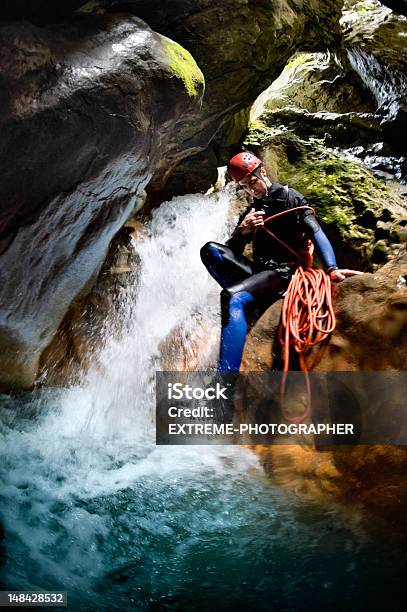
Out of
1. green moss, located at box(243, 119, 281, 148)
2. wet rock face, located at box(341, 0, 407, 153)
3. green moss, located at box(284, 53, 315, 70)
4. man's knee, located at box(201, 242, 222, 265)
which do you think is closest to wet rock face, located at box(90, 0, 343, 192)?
green moss, located at box(243, 119, 281, 148)

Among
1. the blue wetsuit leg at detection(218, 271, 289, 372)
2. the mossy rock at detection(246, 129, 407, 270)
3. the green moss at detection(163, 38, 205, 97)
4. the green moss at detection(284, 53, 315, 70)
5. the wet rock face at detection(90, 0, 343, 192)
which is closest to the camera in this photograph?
the green moss at detection(163, 38, 205, 97)

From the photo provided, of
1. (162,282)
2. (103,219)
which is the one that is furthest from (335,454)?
(162,282)

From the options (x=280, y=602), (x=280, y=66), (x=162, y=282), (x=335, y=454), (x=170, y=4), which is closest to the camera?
(x=280, y=602)

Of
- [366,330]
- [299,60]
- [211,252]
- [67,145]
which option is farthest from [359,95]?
[67,145]

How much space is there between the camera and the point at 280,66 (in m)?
6.52

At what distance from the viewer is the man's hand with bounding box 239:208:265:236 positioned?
14.0 ft

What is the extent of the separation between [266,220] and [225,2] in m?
3.02

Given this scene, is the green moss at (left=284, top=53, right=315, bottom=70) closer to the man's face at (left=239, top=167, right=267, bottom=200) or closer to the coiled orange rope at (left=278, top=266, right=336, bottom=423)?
the man's face at (left=239, top=167, right=267, bottom=200)

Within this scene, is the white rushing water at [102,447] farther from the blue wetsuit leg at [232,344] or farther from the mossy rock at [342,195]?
the mossy rock at [342,195]

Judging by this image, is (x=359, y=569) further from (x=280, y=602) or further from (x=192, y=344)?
(x=192, y=344)

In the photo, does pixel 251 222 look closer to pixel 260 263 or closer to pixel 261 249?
pixel 261 249

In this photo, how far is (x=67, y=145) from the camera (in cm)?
299

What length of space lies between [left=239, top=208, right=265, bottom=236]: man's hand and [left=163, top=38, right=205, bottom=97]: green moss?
127cm

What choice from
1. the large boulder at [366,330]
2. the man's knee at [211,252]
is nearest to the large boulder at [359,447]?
the large boulder at [366,330]
